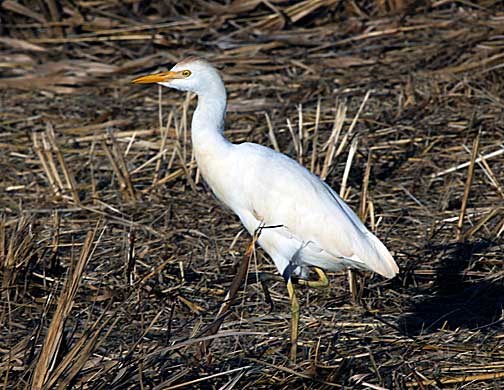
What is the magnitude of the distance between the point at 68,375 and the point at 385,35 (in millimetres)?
5866

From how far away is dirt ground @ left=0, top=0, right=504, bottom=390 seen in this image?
362 cm

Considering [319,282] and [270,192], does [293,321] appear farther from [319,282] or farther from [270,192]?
[270,192]

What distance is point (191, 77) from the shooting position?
4562 millimetres

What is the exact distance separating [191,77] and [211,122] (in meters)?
0.23

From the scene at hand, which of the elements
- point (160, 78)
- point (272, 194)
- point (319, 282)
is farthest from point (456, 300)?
point (160, 78)

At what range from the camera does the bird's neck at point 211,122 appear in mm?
4516

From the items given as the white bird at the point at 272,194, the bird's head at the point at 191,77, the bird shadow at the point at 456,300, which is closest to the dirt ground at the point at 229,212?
the bird shadow at the point at 456,300

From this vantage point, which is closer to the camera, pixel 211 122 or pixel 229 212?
pixel 211 122

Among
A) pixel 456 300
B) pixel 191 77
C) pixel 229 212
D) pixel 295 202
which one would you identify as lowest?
pixel 456 300

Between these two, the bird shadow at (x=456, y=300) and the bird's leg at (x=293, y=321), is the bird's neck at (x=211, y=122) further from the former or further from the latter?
the bird shadow at (x=456, y=300)

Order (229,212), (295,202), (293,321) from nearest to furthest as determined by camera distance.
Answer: (293,321), (295,202), (229,212)

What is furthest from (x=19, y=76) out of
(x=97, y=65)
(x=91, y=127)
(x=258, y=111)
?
(x=258, y=111)

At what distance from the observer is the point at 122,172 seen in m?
5.98

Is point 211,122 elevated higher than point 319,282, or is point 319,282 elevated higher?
point 211,122
